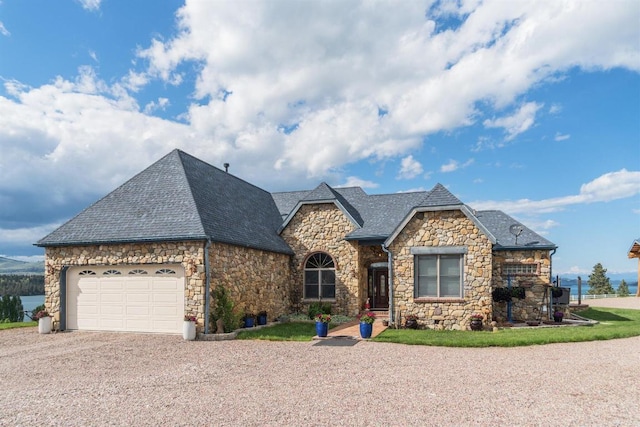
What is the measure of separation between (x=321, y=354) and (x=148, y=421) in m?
5.95

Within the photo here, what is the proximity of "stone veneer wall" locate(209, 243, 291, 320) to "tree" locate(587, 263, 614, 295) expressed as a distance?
43903 millimetres

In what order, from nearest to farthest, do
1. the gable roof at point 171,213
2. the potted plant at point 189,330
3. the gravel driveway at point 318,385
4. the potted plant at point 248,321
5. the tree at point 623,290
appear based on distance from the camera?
the gravel driveway at point 318,385 → the potted plant at point 189,330 → the gable roof at point 171,213 → the potted plant at point 248,321 → the tree at point 623,290

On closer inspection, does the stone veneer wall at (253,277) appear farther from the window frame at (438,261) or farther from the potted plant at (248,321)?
the window frame at (438,261)

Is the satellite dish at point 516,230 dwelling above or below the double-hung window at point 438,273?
above

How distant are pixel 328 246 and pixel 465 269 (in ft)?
22.6

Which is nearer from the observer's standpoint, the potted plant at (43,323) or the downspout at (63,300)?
the potted plant at (43,323)

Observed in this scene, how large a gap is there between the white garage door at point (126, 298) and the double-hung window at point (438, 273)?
29.3ft

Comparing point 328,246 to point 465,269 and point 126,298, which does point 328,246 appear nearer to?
point 465,269

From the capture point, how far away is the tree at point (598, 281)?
49.9 metres

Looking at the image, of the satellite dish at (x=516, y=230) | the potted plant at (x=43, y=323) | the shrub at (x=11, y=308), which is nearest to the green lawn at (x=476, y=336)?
the satellite dish at (x=516, y=230)

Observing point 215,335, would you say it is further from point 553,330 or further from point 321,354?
point 553,330

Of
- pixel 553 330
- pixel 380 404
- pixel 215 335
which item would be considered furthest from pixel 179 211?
pixel 553 330

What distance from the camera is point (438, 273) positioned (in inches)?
669

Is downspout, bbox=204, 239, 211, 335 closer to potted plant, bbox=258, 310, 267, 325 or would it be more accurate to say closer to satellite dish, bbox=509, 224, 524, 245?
potted plant, bbox=258, 310, 267, 325
